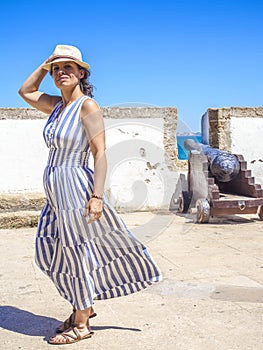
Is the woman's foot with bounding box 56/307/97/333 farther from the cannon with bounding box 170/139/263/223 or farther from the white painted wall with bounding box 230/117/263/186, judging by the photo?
the white painted wall with bounding box 230/117/263/186

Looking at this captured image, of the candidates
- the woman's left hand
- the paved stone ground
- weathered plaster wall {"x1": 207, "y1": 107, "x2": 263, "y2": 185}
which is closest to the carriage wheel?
the paved stone ground

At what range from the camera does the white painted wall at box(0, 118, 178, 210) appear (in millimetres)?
7375

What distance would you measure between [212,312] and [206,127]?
19.7 ft

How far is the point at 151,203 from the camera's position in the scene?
809cm

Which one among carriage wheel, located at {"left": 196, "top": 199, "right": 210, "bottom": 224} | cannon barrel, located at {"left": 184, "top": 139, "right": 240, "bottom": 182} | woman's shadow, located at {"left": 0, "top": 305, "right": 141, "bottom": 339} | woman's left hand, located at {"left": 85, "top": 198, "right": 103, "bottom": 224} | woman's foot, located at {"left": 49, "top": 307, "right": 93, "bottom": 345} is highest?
cannon barrel, located at {"left": 184, "top": 139, "right": 240, "bottom": 182}

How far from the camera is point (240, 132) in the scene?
27.7 feet

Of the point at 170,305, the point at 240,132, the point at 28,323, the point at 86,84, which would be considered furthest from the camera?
the point at 240,132

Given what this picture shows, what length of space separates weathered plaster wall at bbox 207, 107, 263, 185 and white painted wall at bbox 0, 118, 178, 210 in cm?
94

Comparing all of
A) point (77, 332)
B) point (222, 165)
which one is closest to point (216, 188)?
point (222, 165)

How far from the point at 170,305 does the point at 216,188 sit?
3817 mm

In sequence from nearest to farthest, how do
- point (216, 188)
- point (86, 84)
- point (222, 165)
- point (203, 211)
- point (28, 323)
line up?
1. point (86, 84)
2. point (28, 323)
3. point (203, 211)
4. point (216, 188)
5. point (222, 165)

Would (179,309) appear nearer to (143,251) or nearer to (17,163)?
(143,251)

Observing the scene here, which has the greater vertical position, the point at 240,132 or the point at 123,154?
the point at 240,132

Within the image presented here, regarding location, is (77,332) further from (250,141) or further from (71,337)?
(250,141)
